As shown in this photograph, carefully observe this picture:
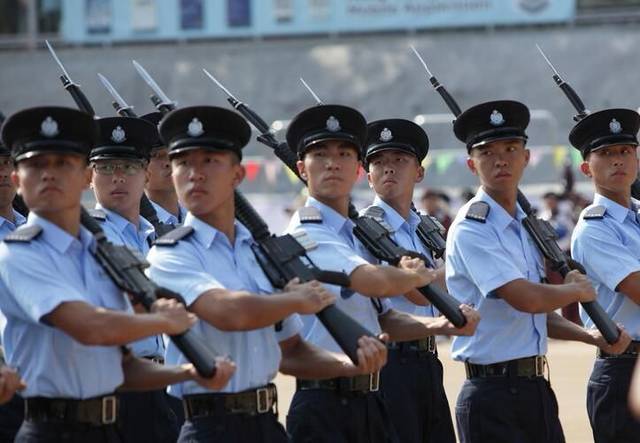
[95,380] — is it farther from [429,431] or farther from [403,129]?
[403,129]

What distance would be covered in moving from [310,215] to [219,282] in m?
1.12

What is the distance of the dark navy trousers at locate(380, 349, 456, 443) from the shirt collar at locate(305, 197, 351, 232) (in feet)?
4.37

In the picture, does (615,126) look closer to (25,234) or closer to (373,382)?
(373,382)

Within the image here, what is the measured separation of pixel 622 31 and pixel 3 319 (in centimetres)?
3580

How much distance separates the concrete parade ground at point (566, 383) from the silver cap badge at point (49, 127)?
6.02m

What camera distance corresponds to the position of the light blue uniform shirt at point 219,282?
20.8ft

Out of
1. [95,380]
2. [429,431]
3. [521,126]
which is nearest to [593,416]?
[429,431]

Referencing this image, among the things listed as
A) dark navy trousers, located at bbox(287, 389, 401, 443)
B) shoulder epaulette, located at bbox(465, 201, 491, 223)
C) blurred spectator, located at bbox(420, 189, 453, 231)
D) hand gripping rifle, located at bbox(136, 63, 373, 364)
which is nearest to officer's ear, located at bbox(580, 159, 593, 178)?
shoulder epaulette, located at bbox(465, 201, 491, 223)

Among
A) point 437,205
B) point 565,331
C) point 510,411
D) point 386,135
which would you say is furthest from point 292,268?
point 437,205

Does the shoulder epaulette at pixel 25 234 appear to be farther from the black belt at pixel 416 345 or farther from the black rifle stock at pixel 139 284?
the black belt at pixel 416 345

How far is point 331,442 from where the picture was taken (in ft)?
23.4

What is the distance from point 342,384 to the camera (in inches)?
286

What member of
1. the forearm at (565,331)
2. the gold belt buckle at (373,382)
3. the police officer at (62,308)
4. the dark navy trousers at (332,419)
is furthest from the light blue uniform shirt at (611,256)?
the police officer at (62,308)

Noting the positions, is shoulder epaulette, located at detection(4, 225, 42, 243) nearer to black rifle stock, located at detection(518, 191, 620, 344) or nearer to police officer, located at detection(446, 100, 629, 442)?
police officer, located at detection(446, 100, 629, 442)
